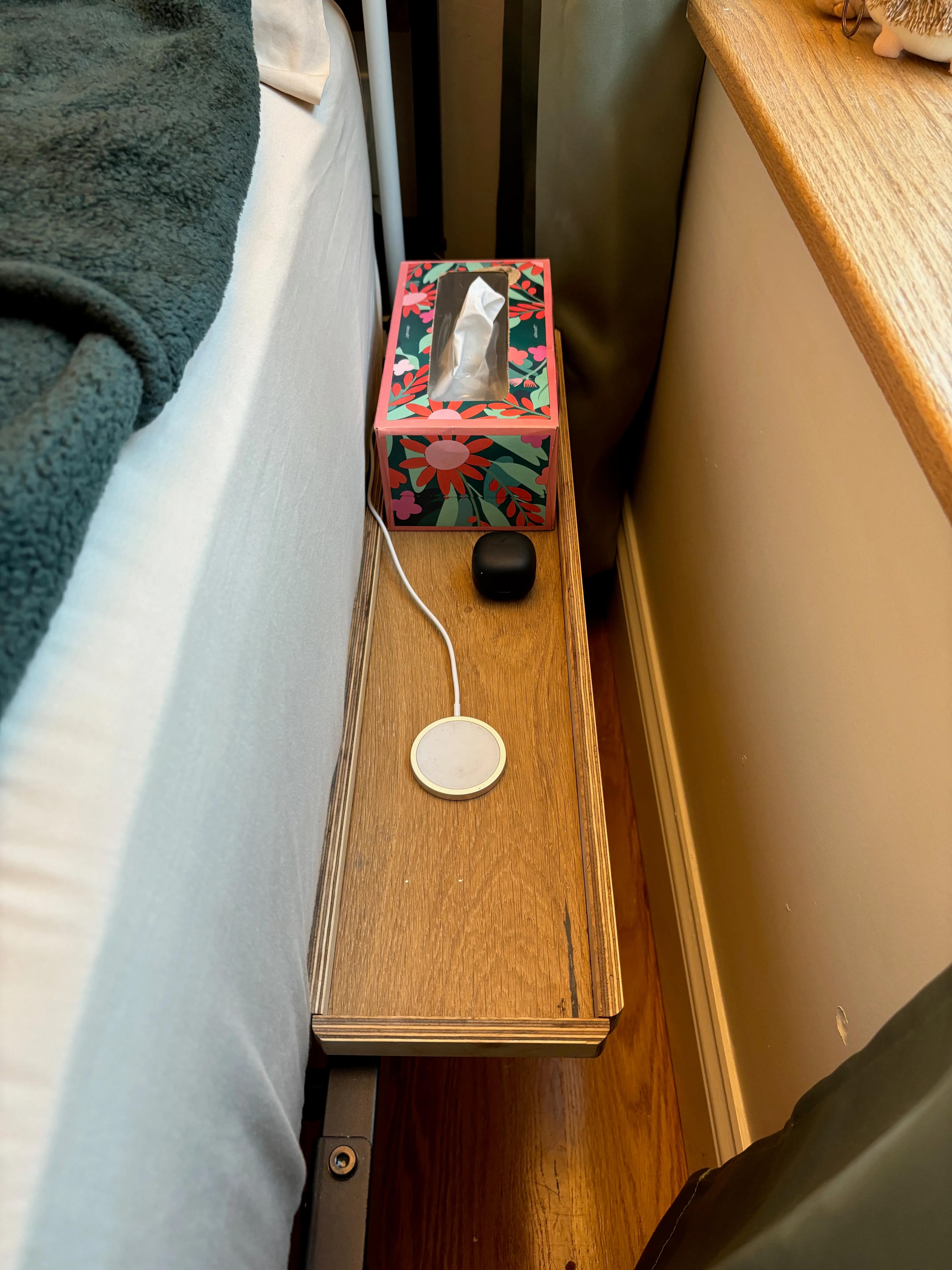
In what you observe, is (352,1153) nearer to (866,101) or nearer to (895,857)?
(895,857)

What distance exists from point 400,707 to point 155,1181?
15.2 inches

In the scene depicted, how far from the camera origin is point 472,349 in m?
0.77

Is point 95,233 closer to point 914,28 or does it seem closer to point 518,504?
point 518,504

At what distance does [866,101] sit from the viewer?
549 millimetres

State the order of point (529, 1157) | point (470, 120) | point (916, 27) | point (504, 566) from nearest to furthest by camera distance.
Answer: point (916, 27), point (504, 566), point (529, 1157), point (470, 120)

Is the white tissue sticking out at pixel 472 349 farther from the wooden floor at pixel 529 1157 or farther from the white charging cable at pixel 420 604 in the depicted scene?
the wooden floor at pixel 529 1157

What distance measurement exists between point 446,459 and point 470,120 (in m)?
0.69

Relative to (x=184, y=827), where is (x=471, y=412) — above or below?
below

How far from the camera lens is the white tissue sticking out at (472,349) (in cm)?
74

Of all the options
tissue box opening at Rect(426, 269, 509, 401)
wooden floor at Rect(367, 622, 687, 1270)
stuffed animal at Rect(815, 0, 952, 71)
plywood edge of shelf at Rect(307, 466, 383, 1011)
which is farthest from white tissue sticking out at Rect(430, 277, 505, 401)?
wooden floor at Rect(367, 622, 687, 1270)

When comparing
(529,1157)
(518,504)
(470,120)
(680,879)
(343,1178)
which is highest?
(470,120)

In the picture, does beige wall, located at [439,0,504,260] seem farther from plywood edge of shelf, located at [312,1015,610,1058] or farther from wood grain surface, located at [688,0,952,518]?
plywood edge of shelf, located at [312,1015,610,1058]

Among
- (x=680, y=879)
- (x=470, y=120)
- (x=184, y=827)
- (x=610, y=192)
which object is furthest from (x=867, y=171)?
(x=470, y=120)

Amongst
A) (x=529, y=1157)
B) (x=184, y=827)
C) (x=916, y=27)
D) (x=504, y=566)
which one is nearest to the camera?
(x=184, y=827)
